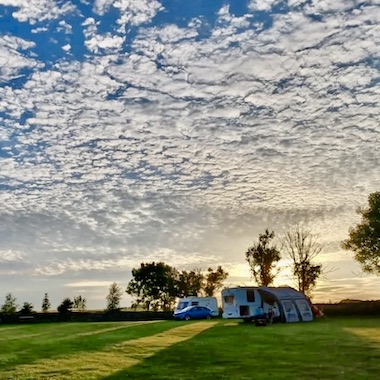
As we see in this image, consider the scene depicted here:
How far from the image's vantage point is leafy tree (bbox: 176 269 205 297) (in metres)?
98.3

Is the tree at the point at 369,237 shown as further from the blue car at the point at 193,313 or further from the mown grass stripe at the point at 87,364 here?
the mown grass stripe at the point at 87,364

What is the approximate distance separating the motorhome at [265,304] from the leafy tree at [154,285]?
47.0m

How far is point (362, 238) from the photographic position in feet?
203

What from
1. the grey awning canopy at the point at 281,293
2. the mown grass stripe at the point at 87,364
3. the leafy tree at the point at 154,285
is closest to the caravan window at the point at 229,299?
the grey awning canopy at the point at 281,293

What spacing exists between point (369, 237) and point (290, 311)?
19817mm

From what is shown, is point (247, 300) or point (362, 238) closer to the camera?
point (247, 300)

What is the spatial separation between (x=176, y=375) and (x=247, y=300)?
1438 inches

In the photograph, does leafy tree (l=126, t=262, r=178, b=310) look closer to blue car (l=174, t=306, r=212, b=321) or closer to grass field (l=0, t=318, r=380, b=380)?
blue car (l=174, t=306, r=212, b=321)

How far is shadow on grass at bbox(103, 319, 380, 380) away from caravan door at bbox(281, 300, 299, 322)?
21849 mm

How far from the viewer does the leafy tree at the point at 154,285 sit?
325ft

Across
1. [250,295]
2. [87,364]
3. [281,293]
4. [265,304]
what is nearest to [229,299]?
[250,295]

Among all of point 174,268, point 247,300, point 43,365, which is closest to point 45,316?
point 247,300

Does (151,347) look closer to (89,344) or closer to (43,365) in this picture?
(89,344)

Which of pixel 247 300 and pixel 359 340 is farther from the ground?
pixel 247 300
